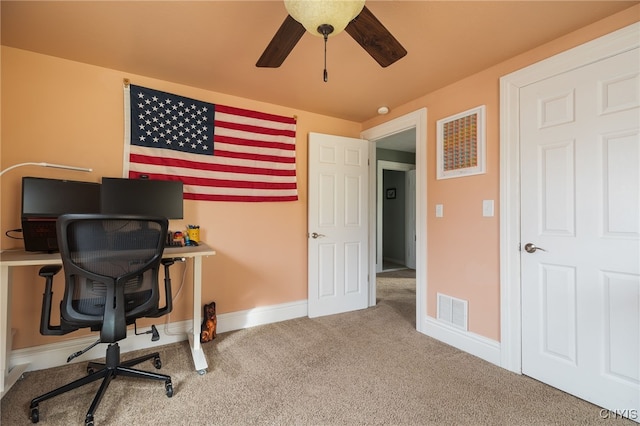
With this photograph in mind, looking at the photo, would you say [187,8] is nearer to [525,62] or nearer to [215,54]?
[215,54]

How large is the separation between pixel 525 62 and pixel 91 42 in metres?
3.10

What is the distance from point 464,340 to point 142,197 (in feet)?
9.65

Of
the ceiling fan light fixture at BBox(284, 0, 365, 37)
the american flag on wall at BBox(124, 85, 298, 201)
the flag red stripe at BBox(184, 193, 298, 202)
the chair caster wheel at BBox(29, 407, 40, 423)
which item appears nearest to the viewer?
the ceiling fan light fixture at BBox(284, 0, 365, 37)

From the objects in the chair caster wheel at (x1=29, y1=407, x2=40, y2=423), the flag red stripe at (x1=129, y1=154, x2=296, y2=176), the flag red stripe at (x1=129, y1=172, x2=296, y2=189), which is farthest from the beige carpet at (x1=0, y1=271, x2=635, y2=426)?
the flag red stripe at (x1=129, y1=154, x2=296, y2=176)

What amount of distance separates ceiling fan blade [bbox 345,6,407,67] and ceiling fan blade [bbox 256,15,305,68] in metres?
0.26

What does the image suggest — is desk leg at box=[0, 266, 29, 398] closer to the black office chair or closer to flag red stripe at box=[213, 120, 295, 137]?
the black office chair

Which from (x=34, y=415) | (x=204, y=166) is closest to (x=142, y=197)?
(x=204, y=166)

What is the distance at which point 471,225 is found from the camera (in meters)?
2.43

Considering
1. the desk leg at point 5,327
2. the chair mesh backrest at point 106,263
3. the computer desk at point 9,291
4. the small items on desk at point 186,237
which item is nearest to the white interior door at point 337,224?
the small items on desk at point 186,237

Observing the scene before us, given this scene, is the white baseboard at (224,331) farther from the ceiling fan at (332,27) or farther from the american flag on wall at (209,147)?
the ceiling fan at (332,27)

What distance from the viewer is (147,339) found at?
2.46 metres

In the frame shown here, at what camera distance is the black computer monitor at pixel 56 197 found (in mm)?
1953

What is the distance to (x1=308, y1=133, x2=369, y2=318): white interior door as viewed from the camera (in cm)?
324

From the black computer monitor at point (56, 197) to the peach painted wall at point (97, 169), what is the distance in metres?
0.19
